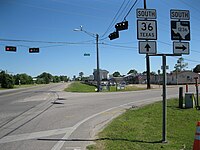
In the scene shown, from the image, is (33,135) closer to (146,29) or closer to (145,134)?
(145,134)

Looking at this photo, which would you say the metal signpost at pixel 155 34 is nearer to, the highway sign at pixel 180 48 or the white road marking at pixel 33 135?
the highway sign at pixel 180 48

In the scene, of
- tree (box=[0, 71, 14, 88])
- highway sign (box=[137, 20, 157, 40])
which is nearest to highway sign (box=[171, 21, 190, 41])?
highway sign (box=[137, 20, 157, 40])

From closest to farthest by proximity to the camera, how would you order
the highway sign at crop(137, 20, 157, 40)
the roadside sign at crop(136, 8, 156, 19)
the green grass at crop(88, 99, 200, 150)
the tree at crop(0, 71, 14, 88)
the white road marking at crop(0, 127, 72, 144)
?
the green grass at crop(88, 99, 200, 150), the highway sign at crop(137, 20, 157, 40), the roadside sign at crop(136, 8, 156, 19), the white road marking at crop(0, 127, 72, 144), the tree at crop(0, 71, 14, 88)

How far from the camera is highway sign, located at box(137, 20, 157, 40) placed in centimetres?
770

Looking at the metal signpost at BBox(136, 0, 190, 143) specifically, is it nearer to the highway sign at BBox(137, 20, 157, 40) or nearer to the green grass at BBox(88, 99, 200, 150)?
the highway sign at BBox(137, 20, 157, 40)

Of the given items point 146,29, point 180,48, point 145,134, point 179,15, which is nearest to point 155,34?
point 146,29

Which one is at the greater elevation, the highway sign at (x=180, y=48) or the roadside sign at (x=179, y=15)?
the roadside sign at (x=179, y=15)

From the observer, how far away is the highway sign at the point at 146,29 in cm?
770

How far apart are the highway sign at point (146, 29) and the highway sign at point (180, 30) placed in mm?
510

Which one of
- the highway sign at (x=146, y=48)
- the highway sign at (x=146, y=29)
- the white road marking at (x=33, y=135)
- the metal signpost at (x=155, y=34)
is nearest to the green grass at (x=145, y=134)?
the metal signpost at (x=155, y=34)

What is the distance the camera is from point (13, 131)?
9.47 meters

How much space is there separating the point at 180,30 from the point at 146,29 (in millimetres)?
984

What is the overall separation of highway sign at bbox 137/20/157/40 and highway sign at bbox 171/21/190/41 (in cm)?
51

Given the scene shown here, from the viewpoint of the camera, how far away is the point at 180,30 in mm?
7855
